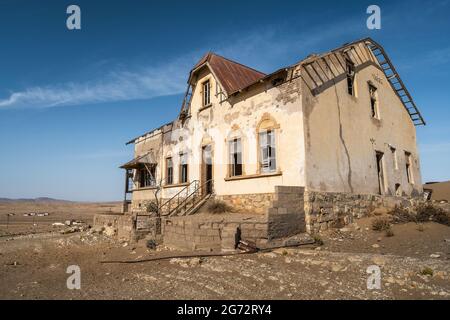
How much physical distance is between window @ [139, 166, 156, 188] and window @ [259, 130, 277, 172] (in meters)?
8.97

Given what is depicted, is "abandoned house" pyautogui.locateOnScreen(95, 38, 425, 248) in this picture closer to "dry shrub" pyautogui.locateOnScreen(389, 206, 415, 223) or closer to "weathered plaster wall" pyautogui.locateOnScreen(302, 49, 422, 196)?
"weathered plaster wall" pyautogui.locateOnScreen(302, 49, 422, 196)

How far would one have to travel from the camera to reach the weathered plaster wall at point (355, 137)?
10867mm

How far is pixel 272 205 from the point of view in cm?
914

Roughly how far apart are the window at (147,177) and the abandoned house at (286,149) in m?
0.65

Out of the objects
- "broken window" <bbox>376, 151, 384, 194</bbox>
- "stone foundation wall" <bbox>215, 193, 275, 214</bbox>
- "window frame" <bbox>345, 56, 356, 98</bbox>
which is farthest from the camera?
"broken window" <bbox>376, 151, 384, 194</bbox>

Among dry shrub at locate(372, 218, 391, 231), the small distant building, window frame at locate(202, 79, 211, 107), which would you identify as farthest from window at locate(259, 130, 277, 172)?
the small distant building

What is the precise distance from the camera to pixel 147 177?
19.7 metres

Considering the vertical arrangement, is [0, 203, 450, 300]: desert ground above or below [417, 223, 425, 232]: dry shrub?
below

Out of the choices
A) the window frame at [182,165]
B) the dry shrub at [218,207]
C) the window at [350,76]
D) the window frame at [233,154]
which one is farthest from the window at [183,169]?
the window at [350,76]

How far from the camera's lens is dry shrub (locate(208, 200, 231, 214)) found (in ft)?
38.9

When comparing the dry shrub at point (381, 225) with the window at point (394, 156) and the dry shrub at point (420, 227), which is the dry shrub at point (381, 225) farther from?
the window at point (394, 156)
